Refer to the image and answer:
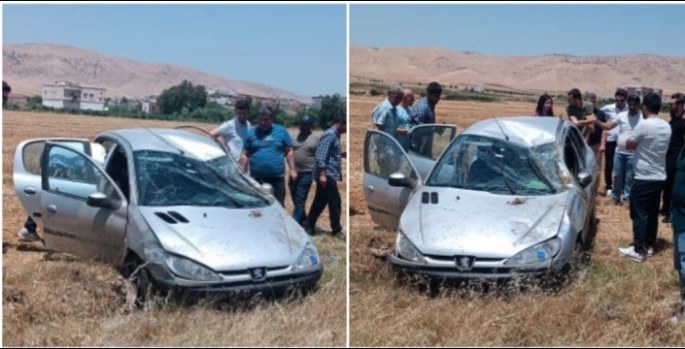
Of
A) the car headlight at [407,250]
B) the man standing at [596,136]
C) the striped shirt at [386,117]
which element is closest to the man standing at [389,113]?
the striped shirt at [386,117]

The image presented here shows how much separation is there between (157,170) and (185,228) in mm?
936

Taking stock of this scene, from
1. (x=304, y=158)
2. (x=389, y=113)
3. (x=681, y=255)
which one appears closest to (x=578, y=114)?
(x=389, y=113)

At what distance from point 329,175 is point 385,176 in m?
0.87

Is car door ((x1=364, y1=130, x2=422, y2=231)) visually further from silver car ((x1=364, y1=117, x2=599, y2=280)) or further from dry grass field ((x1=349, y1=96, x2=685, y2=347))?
dry grass field ((x1=349, y1=96, x2=685, y2=347))

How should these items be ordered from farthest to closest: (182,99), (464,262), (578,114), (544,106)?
(182,99)
(578,114)
(544,106)
(464,262)

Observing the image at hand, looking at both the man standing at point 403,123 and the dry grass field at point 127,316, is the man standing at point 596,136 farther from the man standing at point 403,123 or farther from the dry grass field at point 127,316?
the dry grass field at point 127,316

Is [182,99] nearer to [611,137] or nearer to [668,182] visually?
[611,137]

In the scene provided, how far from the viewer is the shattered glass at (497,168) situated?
657 cm

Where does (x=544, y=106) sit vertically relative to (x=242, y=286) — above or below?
above

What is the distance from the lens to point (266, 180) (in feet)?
25.5

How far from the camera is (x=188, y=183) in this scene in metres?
6.19

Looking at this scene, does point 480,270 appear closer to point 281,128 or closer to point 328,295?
point 328,295

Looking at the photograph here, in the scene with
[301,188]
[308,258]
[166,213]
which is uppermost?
[166,213]

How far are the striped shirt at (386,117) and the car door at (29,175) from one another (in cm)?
277
